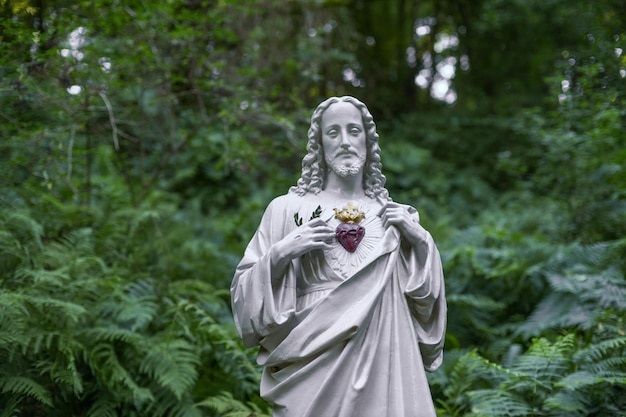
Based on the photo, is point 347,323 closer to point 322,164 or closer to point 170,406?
point 322,164

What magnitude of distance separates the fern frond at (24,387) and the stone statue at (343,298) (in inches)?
92.3

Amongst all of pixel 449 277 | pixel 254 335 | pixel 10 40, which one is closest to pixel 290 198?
pixel 254 335

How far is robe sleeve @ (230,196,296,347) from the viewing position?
12.5 feet

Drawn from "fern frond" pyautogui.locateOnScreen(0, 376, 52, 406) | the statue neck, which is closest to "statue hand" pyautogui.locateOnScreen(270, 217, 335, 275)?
the statue neck

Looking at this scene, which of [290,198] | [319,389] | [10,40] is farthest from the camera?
[10,40]

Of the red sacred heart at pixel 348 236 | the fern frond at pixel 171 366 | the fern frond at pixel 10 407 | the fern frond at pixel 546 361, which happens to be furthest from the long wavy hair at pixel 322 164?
the fern frond at pixel 10 407

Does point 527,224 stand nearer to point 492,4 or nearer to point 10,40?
point 492,4

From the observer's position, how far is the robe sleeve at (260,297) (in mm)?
3803

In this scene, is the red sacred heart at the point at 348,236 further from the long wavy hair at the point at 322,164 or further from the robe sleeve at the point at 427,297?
the long wavy hair at the point at 322,164

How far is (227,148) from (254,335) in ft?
15.9

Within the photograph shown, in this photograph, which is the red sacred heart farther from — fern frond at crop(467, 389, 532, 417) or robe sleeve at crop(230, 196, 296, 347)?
fern frond at crop(467, 389, 532, 417)

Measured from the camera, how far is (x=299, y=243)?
3.80 metres

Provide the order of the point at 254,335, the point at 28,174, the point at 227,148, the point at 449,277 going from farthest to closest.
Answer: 1. the point at 449,277
2. the point at 227,148
3. the point at 28,174
4. the point at 254,335

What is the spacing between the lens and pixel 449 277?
9.34 m
